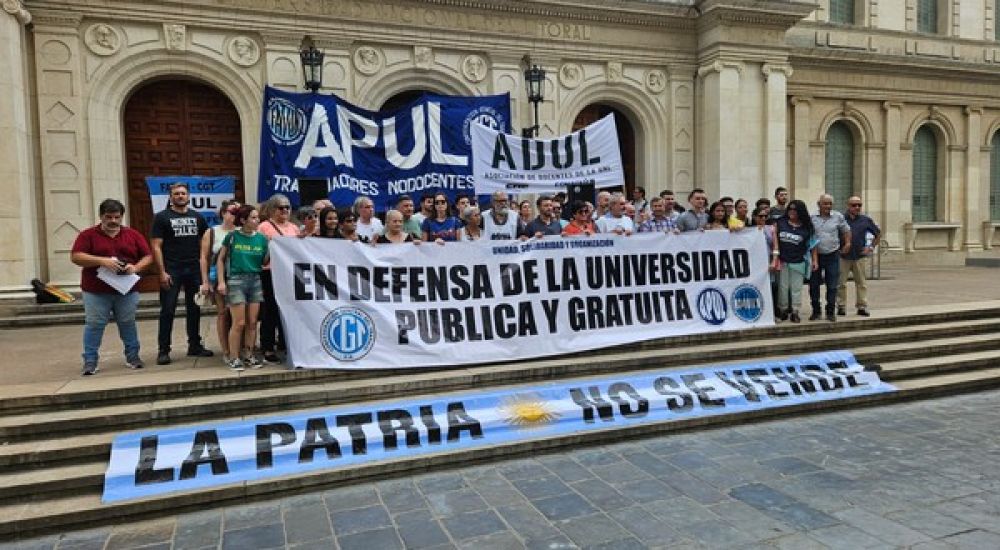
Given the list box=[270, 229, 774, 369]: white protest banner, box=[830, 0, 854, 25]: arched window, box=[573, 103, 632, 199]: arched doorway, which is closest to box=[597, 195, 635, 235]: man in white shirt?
box=[270, 229, 774, 369]: white protest banner

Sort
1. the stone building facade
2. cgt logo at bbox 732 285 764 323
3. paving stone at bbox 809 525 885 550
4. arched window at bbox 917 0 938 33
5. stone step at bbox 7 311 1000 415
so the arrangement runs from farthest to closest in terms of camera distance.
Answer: arched window at bbox 917 0 938 33, the stone building facade, cgt logo at bbox 732 285 764 323, stone step at bbox 7 311 1000 415, paving stone at bbox 809 525 885 550

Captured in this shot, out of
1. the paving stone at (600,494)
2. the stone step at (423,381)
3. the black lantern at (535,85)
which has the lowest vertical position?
the paving stone at (600,494)

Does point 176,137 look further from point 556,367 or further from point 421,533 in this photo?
point 421,533

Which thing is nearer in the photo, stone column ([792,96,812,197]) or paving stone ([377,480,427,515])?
paving stone ([377,480,427,515])

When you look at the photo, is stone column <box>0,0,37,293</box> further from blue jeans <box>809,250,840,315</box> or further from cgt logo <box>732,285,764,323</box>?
blue jeans <box>809,250,840,315</box>

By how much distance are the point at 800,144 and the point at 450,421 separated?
56.6 feet

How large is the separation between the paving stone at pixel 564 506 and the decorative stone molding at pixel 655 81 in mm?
13169

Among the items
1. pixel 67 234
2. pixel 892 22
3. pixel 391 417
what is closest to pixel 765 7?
pixel 892 22

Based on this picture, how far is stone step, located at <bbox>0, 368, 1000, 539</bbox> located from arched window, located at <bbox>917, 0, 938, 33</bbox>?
66.9 feet

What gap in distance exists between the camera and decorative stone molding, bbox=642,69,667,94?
1577 centimetres

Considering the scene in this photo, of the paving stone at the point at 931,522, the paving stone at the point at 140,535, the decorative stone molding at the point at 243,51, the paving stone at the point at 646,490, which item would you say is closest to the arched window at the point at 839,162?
the decorative stone molding at the point at 243,51

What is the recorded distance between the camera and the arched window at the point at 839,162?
2002 cm

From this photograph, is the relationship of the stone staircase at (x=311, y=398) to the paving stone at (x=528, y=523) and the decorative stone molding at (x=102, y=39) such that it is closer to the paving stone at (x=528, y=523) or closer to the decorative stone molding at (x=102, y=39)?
the paving stone at (x=528, y=523)

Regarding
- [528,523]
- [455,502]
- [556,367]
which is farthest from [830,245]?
[455,502]
